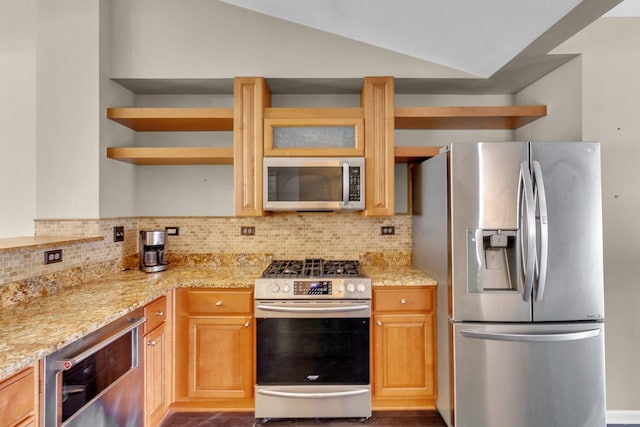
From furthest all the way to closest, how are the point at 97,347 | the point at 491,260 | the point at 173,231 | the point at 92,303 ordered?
1. the point at 173,231
2. the point at 491,260
3. the point at 92,303
4. the point at 97,347

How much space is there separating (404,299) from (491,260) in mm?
600

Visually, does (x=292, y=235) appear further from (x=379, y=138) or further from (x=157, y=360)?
(x=157, y=360)

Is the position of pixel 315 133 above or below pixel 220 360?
above

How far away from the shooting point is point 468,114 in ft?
7.95

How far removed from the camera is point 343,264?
8.43 feet

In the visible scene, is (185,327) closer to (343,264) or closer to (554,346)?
(343,264)

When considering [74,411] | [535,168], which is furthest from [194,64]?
[535,168]

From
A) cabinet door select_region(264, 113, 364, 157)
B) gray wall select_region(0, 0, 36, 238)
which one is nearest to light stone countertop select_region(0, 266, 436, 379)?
gray wall select_region(0, 0, 36, 238)

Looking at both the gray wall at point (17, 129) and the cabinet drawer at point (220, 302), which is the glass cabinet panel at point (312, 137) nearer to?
the cabinet drawer at point (220, 302)

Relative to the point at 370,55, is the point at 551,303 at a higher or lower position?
lower

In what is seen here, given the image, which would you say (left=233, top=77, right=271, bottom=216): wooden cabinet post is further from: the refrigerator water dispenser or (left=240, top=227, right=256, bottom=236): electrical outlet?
the refrigerator water dispenser

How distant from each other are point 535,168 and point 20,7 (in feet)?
12.1

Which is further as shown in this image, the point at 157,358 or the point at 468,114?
the point at 468,114

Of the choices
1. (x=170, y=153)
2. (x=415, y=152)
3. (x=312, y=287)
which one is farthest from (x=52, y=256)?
(x=415, y=152)
